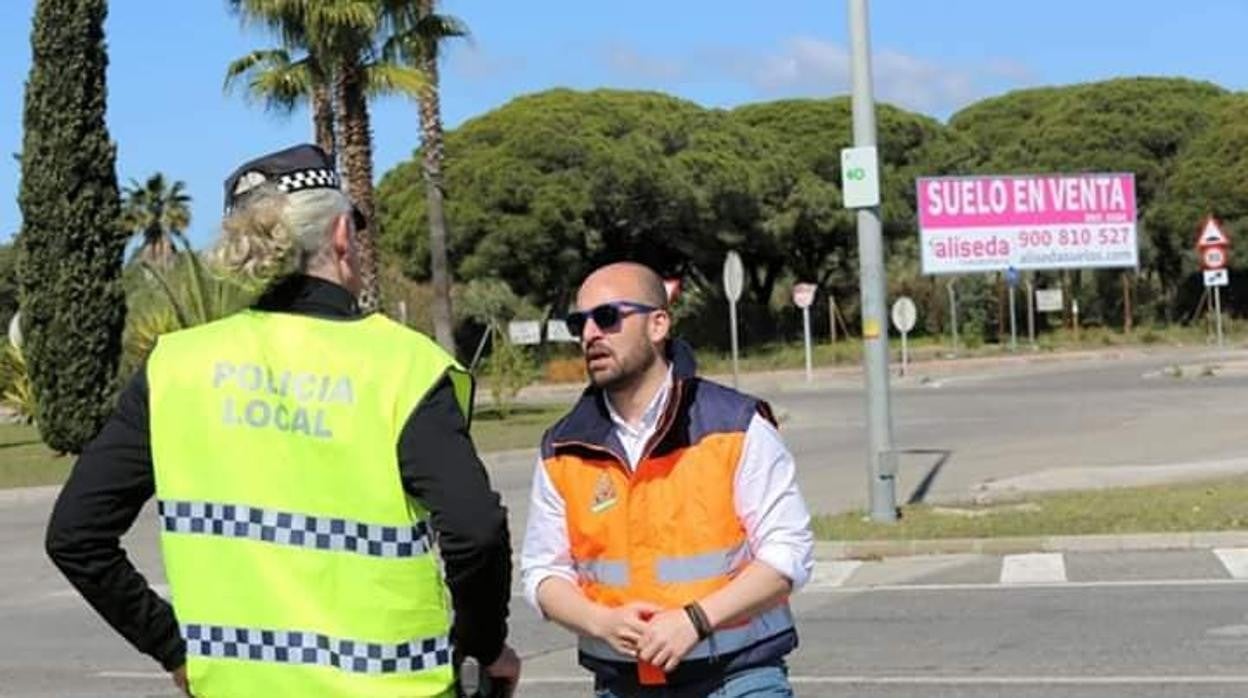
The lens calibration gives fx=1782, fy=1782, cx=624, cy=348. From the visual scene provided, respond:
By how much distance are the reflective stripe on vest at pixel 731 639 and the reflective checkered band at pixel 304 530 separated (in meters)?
1.02

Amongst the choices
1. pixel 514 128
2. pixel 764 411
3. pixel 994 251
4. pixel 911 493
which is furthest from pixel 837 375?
pixel 764 411

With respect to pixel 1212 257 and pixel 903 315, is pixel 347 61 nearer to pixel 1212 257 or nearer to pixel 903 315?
pixel 903 315

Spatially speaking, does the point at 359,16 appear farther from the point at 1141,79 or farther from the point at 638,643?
the point at 1141,79

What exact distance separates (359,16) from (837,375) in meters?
22.7

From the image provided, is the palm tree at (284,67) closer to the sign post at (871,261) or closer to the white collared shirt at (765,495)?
the sign post at (871,261)

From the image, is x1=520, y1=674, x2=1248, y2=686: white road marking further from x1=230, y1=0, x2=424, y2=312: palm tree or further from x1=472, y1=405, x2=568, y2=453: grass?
x1=230, y1=0, x2=424, y2=312: palm tree

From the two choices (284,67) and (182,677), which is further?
(284,67)

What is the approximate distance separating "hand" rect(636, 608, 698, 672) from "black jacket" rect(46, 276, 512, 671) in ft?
2.38

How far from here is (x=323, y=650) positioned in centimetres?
290

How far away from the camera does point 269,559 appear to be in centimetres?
292

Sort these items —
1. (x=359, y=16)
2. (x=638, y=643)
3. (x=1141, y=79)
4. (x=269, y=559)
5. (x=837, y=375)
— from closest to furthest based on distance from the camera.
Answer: (x=269, y=559) → (x=638, y=643) → (x=359, y=16) → (x=837, y=375) → (x=1141, y=79)

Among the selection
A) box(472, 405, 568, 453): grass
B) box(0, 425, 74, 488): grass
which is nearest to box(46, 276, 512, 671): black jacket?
box(472, 405, 568, 453): grass

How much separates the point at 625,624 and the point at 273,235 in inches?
48.0

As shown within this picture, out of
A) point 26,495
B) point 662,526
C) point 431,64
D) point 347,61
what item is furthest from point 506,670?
point 431,64
